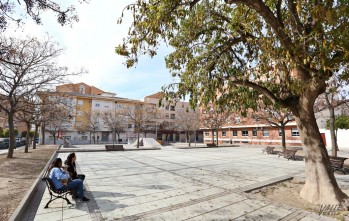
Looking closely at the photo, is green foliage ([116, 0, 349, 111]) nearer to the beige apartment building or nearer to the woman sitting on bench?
the woman sitting on bench

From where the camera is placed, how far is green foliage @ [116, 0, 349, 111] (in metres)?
4.57

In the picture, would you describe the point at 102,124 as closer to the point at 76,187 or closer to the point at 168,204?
the point at 76,187

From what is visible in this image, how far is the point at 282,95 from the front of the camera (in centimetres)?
750

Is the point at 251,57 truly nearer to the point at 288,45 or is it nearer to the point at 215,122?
the point at 288,45

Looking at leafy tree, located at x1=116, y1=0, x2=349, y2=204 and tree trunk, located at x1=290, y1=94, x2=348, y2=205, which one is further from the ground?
leafy tree, located at x1=116, y1=0, x2=349, y2=204

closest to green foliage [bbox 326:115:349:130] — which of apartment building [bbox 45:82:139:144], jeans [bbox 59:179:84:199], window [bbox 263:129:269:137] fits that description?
window [bbox 263:129:269:137]

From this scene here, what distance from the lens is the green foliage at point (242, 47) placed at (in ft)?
15.0

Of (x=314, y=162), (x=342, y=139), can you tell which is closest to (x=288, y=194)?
(x=314, y=162)

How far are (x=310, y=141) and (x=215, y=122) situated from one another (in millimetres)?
27109

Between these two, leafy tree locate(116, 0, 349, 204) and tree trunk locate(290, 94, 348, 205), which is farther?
tree trunk locate(290, 94, 348, 205)

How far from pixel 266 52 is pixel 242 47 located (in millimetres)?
3192

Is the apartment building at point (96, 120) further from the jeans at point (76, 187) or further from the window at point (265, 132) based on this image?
the jeans at point (76, 187)

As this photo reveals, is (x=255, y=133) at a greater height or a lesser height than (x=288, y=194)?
greater

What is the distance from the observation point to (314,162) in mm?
6199
